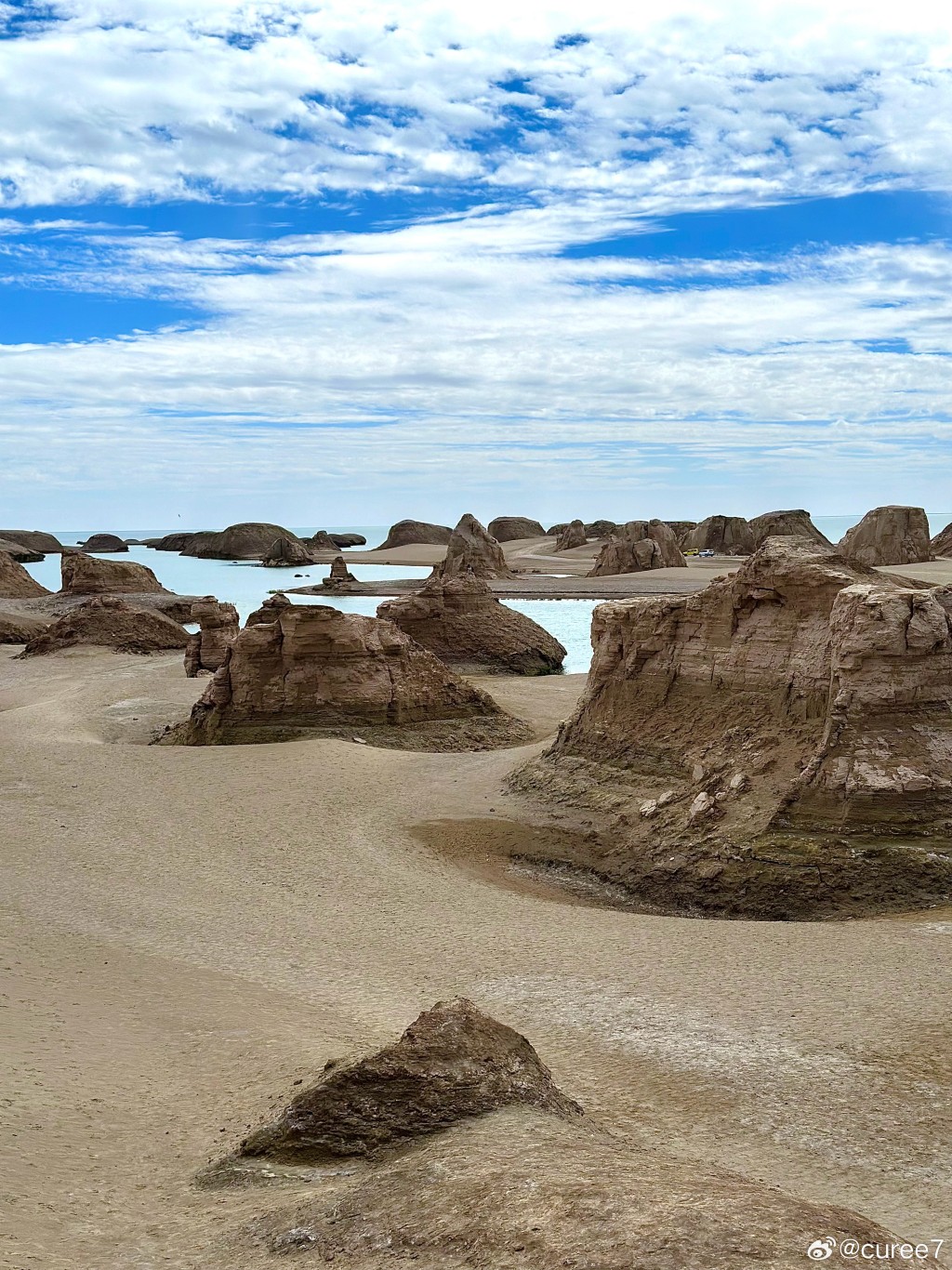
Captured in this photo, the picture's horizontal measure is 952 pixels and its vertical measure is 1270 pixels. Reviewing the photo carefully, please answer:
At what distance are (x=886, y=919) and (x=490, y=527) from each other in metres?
99.2

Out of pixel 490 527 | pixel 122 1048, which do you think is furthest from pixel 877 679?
pixel 490 527

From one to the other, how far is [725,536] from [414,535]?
40352 millimetres

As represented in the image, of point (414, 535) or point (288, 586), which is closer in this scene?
point (288, 586)

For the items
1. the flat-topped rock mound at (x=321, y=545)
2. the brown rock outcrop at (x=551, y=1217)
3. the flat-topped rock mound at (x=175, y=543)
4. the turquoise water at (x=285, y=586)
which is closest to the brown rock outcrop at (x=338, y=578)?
the turquoise water at (x=285, y=586)

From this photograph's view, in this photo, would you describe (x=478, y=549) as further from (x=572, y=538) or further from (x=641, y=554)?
(x=572, y=538)

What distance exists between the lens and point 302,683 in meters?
19.1

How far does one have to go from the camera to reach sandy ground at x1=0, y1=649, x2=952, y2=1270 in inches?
215

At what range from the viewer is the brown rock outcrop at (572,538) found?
85.2m

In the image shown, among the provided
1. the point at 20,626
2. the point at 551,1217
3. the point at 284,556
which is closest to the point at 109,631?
the point at 20,626

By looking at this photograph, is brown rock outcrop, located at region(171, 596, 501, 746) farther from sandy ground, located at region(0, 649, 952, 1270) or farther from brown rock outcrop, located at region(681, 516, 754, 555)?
brown rock outcrop, located at region(681, 516, 754, 555)

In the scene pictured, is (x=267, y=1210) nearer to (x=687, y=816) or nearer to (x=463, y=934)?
(x=463, y=934)

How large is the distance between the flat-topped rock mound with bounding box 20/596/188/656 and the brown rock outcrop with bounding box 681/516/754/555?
4776cm

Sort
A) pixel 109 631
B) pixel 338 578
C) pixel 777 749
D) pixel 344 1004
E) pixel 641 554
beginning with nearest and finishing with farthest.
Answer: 1. pixel 344 1004
2. pixel 777 749
3. pixel 109 631
4. pixel 338 578
5. pixel 641 554

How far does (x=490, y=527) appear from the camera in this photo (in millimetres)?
→ 108375
